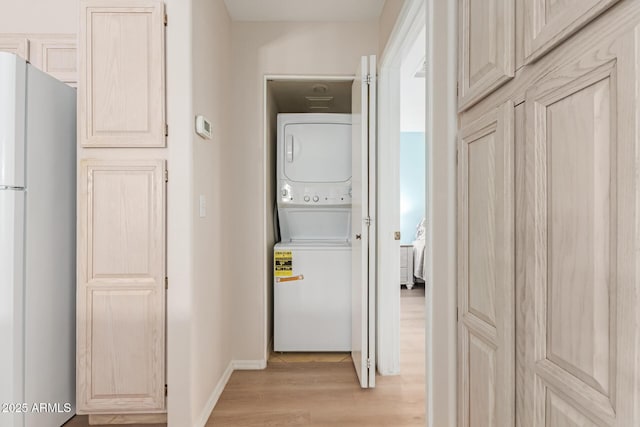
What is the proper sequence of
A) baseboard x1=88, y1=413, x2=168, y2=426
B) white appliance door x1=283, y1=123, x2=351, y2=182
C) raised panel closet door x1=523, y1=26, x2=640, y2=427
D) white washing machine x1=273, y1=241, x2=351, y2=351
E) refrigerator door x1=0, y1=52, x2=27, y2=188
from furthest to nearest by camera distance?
white appliance door x1=283, y1=123, x2=351, y2=182 < white washing machine x1=273, y1=241, x2=351, y2=351 < baseboard x1=88, y1=413, x2=168, y2=426 < refrigerator door x1=0, y1=52, x2=27, y2=188 < raised panel closet door x1=523, y1=26, x2=640, y2=427

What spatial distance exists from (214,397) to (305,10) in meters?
2.61

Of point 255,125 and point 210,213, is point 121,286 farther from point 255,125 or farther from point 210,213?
point 255,125

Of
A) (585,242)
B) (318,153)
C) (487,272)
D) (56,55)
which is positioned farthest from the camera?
(318,153)

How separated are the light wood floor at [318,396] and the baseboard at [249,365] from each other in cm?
5

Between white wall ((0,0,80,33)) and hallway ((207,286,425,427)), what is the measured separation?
2.38m

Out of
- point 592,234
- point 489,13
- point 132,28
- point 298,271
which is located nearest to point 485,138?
point 489,13

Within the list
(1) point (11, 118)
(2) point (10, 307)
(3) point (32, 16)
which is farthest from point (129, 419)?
(3) point (32, 16)

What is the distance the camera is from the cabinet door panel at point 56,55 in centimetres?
211

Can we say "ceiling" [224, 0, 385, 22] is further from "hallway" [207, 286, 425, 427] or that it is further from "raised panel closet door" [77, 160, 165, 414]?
"hallway" [207, 286, 425, 427]

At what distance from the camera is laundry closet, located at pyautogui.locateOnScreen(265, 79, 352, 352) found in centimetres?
293

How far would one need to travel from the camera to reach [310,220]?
330cm

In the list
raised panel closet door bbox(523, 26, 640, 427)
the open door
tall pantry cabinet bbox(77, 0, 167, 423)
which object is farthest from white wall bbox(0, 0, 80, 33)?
raised panel closet door bbox(523, 26, 640, 427)

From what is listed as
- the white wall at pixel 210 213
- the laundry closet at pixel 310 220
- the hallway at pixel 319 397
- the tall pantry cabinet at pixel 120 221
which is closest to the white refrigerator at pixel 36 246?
the tall pantry cabinet at pixel 120 221

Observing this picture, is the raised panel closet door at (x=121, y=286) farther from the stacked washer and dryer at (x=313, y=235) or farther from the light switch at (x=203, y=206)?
the stacked washer and dryer at (x=313, y=235)
